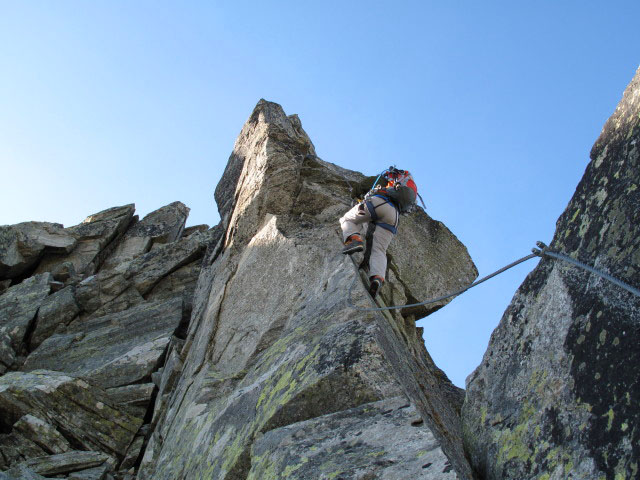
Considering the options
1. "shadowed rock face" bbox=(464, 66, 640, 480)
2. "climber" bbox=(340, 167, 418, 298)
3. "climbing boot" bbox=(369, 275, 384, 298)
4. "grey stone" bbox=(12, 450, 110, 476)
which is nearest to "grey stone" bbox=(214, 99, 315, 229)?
"climber" bbox=(340, 167, 418, 298)

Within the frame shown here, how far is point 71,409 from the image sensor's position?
1118cm

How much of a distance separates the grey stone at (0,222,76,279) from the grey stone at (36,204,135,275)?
271 mm

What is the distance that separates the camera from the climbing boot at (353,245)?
10289mm

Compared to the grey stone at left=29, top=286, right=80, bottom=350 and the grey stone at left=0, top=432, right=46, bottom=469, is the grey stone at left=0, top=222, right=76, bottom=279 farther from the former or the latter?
the grey stone at left=0, top=432, right=46, bottom=469

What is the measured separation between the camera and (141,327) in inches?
607

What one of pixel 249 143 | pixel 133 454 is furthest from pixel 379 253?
pixel 249 143

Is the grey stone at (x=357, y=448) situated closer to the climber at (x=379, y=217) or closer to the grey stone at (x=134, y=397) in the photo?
the climber at (x=379, y=217)

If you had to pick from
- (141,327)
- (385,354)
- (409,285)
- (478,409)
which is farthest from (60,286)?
(478,409)

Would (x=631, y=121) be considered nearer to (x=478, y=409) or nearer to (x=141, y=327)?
(x=478, y=409)

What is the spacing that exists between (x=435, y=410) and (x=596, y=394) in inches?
111

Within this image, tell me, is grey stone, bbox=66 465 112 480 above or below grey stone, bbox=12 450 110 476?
below

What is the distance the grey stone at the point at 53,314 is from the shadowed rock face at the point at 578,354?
1336 centimetres

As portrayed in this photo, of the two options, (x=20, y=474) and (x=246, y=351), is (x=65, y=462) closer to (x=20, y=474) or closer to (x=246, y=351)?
(x=20, y=474)

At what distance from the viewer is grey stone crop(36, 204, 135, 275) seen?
21.7 m
